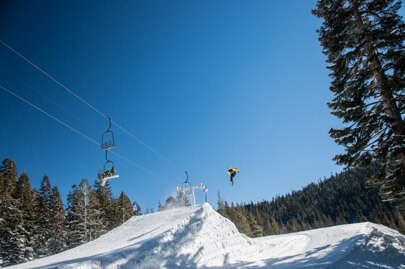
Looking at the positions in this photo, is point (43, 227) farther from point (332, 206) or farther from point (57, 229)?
point (332, 206)

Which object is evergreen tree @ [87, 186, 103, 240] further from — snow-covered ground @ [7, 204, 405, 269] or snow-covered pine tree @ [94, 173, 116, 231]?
snow-covered ground @ [7, 204, 405, 269]

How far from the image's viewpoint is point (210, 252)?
13828 millimetres

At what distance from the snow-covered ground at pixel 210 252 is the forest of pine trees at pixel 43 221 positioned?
22.1 m

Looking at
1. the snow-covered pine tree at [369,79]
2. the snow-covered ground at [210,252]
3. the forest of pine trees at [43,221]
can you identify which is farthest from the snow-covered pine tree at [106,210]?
the snow-covered pine tree at [369,79]

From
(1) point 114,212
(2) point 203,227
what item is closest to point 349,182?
(1) point 114,212

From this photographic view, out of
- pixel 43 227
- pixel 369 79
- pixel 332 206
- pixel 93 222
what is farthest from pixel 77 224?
pixel 332 206

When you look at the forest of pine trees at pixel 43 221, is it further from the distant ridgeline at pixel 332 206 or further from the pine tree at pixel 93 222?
the distant ridgeline at pixel 332 206

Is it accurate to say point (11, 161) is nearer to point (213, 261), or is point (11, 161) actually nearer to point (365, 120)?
point (213, 261)

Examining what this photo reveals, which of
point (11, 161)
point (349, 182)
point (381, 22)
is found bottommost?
point (349, 182)

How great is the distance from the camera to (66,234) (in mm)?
35375

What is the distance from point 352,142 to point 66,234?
41.9 m

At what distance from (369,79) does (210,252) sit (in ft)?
42.1

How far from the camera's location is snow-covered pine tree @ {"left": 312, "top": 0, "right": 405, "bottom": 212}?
28.5 feet

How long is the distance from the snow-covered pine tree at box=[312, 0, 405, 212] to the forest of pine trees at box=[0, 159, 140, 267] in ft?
126
